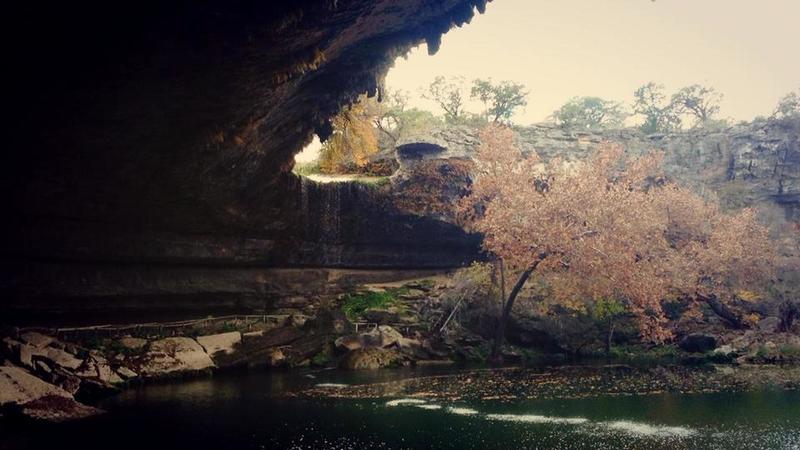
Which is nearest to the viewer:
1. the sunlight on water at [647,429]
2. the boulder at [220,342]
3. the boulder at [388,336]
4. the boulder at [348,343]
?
the sunlight on water at [647,429]

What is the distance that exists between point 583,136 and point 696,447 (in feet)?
153

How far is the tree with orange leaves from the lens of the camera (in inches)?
1246

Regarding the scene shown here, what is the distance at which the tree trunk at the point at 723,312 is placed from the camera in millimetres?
38000

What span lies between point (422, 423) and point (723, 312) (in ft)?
104

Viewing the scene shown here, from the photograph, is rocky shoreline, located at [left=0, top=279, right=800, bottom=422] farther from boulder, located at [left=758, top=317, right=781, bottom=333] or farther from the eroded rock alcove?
the eroded rock alcove

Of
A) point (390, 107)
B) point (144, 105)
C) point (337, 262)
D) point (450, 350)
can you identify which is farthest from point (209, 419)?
point (390, 107)

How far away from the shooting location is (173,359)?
84.6 ft

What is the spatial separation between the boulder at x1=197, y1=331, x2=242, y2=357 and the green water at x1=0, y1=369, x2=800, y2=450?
702 centimetres

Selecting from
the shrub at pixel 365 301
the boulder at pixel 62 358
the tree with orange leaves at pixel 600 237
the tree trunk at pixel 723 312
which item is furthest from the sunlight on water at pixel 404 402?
the tree trunk at pixel 723 312

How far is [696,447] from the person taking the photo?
13.0m

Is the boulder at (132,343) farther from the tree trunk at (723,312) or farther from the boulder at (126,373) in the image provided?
the tree trunk at (723,312)

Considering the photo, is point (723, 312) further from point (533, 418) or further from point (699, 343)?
point (533, 418)

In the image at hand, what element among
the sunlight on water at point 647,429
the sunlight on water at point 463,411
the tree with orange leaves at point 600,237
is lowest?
the sunlight on water at point 463,411

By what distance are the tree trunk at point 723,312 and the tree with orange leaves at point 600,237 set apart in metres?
0.58
